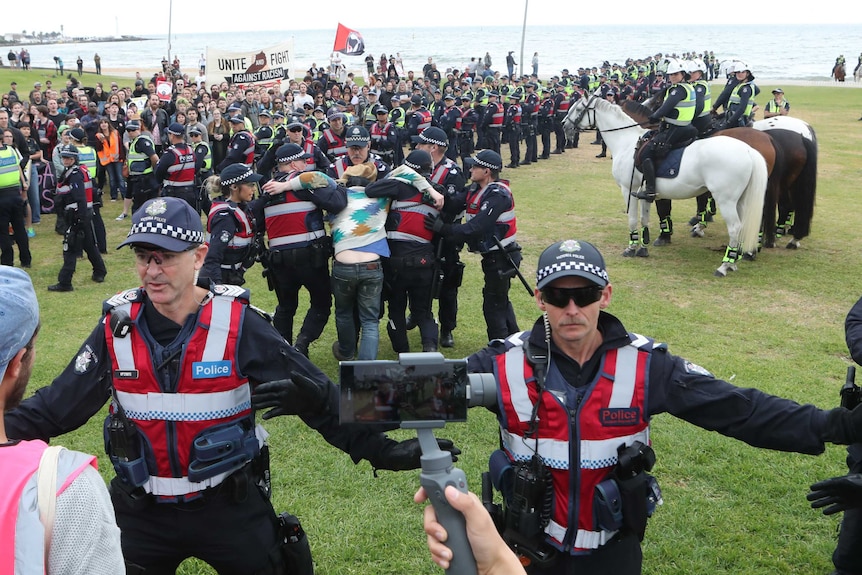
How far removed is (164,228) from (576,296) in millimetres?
1671

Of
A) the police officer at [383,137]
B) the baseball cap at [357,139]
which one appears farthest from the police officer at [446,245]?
the police officer at [383,137]

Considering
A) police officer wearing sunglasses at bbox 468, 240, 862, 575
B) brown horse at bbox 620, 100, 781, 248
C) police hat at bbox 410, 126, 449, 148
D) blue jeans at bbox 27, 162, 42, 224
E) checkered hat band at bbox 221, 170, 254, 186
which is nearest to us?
police officer wearing sunglasses at bbox 468, 240, 862, 575

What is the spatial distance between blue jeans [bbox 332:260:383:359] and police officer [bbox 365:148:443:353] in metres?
0.29

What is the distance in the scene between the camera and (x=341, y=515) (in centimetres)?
501

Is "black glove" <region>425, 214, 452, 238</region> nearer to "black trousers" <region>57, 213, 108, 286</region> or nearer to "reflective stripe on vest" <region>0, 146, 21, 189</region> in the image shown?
"black trousers" <region>57, 213, 108, 286</region>

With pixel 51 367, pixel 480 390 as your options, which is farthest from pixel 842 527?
pixel 51 367

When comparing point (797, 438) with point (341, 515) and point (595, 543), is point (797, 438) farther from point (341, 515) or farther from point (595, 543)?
point (341, 515)

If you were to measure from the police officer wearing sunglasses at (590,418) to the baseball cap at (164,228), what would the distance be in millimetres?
1364

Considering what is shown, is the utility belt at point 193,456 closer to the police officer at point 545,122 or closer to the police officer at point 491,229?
the police officer at point 491,229

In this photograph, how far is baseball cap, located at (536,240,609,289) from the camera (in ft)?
9.43

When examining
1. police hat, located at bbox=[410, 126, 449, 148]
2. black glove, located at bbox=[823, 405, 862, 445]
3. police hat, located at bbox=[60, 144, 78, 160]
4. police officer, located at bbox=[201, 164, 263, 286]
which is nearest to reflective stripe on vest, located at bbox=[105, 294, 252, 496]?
black glove, located at bbox=[823, 405, 862, 445]

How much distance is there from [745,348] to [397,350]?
12.1 feet

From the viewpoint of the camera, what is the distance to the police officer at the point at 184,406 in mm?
2982

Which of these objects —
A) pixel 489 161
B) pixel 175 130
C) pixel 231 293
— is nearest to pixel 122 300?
pixel 231 293
